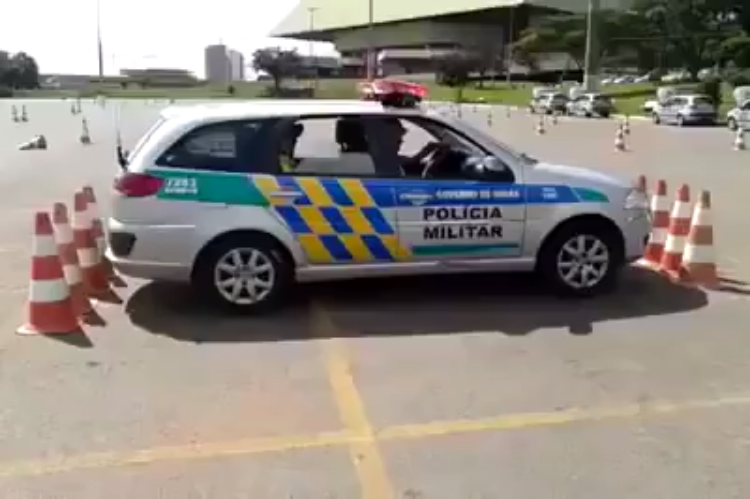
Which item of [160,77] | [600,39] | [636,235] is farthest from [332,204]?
[160,77]

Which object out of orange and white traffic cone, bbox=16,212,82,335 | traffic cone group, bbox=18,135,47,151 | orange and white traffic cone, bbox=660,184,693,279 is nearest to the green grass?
traffic cone group, bbox=18,135,47,151

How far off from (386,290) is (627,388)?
284 centimetres

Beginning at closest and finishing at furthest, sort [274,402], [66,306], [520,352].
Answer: [274,402]
[520,352]
[66,306]

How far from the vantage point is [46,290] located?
21.4 feet

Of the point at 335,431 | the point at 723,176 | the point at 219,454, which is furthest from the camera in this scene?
the point at 723,176

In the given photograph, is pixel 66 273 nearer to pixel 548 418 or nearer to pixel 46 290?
pixel 46 290

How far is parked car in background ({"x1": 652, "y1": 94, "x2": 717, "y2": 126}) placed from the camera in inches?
1681

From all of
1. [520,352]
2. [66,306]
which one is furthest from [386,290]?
[66,306]

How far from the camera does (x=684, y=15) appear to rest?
7200 cm

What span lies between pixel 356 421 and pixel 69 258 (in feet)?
11.7

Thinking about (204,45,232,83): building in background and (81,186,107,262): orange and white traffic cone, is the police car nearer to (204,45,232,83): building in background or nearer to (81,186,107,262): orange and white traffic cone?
(81,186,107,262): orange and white traffic cone

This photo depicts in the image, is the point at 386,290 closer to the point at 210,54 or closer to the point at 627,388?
the point at 627,388

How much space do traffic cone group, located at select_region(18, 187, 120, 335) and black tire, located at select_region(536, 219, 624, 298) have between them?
3459 millimetres

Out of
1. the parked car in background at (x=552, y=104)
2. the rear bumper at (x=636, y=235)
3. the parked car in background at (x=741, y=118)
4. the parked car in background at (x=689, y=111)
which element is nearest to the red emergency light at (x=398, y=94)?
the rear bumper at (x=636, y=235)
